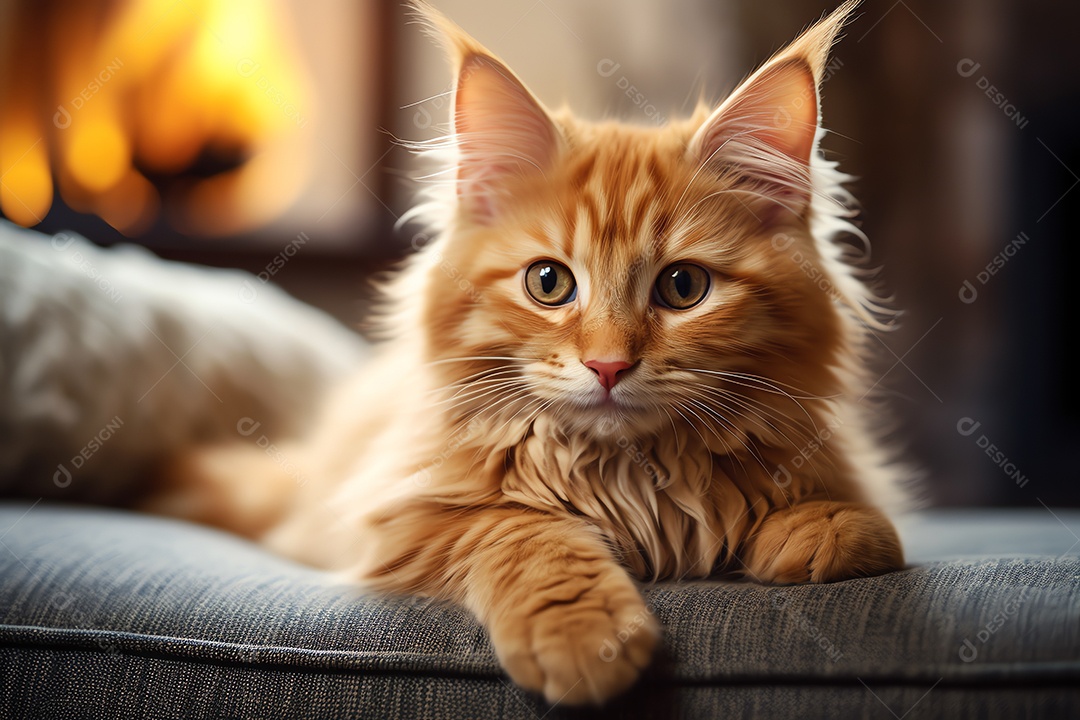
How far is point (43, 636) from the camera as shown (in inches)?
34.8

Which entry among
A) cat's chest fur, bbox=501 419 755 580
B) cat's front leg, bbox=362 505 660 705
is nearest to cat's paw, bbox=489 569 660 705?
cat's front leg, bbox=362 505 660 705

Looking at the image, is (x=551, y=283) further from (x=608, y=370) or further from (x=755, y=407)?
(x=755, y=407)

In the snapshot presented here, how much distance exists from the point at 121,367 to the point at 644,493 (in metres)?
1.15

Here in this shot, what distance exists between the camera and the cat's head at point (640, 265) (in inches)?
36.8

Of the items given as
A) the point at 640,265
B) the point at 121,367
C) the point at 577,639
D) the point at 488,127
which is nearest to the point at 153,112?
the point at 121,367

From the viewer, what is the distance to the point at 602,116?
2453mm

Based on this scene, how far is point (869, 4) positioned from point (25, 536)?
282 cm

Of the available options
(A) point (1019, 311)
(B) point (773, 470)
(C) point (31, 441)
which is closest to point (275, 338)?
(C) point (31, 441)

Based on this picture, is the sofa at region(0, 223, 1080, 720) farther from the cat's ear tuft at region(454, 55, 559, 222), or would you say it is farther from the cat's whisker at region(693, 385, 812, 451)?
the cat's ear tuft at region(454, 55, 559, 222)

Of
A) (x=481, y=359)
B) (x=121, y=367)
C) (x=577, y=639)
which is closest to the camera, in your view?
(x=577, y=639)

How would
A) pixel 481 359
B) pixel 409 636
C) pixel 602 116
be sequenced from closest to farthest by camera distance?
1. pixel 409 636
2. pixel 481 359
3. pixel 602 116

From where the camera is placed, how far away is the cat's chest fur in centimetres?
99

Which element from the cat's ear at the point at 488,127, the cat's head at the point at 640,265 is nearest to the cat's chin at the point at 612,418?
the cat's head at the point at 640,265

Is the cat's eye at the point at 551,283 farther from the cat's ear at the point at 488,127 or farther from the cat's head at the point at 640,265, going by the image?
the cat's ear at the point at 488,127
